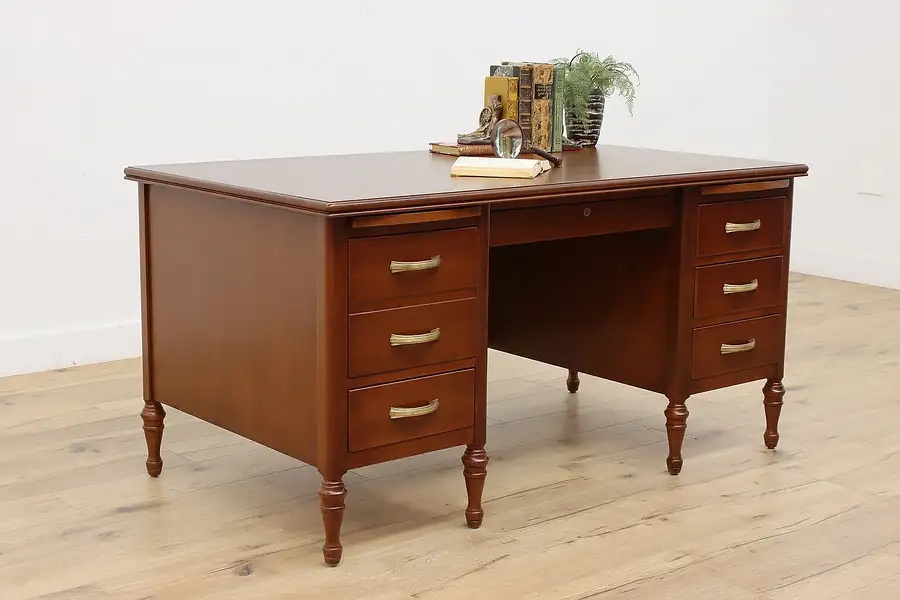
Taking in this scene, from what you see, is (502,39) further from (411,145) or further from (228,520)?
(228,520)

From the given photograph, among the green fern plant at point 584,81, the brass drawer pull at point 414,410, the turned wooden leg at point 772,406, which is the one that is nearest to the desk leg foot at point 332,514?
the brass drawer pull at point 414,410

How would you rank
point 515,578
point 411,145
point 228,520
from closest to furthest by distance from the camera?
point 515,578
point 228,520
point 411,145

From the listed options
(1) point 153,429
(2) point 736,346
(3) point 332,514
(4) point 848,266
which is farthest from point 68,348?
(4) point 848,266

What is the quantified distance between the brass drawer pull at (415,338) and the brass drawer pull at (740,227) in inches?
32.3

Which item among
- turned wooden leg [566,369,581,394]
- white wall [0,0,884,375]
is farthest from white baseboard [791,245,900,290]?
turned wooden leg [566,369,581,394]

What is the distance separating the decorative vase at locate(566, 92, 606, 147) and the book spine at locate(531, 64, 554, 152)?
169 millimetres

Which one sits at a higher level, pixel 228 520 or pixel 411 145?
pixel 411 145

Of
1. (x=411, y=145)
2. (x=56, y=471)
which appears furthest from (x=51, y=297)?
(x=411, y=145)

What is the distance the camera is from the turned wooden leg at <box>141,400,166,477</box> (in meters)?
2.59

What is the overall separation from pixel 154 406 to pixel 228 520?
35cm

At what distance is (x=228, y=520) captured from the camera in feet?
7.88

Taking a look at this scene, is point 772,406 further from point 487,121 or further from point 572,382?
point 487,121

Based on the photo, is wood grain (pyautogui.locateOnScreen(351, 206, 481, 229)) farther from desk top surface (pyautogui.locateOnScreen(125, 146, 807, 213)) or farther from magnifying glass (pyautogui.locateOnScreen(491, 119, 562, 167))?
magnifying glass (pyautogui.locateOnScreen(491, 119, 562, 167))

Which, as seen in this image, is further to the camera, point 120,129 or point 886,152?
point 886,152
